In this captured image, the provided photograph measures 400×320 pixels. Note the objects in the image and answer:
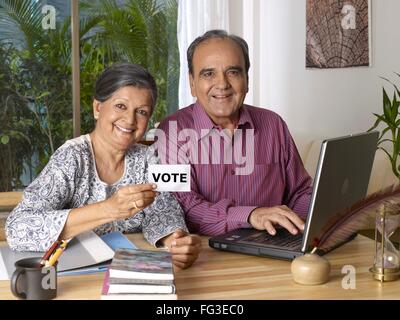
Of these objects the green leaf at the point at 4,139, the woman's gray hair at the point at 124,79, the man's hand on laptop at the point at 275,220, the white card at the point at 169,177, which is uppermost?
the woman's gray hair at the point at 124,79

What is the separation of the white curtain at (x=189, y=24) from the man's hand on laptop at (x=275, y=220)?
3.12 meters

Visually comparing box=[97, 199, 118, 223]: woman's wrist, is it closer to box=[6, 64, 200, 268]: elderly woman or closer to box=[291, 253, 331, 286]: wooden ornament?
box=[6, 64, 200, 268]: elderly woman

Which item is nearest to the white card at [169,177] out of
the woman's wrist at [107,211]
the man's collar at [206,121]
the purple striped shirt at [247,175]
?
the woman's wrist at [107,211]

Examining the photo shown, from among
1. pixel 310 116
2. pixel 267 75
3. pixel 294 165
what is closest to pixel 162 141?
pixel 294 165

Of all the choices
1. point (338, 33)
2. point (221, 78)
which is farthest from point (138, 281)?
point (338, 33)

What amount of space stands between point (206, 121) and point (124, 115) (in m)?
0.48

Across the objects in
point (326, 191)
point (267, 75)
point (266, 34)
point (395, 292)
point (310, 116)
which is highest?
point (266, 34)

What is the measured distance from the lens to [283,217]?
1.72 meters

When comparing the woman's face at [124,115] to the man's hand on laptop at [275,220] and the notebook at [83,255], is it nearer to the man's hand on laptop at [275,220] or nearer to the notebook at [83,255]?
the notebook at [83,255]

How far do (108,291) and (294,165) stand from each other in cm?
119

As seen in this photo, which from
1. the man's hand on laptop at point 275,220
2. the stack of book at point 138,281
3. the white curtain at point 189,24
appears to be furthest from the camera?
the white curtain at point 189,24

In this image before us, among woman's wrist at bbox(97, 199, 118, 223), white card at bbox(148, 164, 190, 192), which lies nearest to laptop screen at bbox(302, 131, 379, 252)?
white card at bbox(148, 164, 190, 192)

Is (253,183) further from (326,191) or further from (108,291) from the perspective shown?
(108,291)

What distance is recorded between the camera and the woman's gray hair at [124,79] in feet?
5.93
